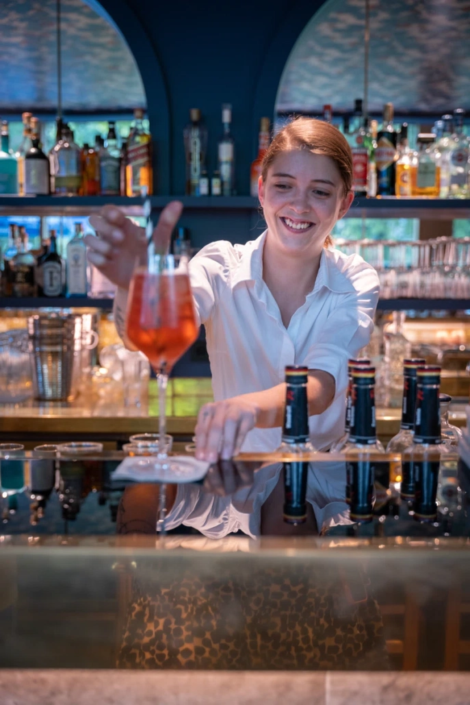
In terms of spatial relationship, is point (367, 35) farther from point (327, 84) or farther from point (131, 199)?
point (131, 199)

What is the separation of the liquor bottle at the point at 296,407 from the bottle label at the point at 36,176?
235 centimetres

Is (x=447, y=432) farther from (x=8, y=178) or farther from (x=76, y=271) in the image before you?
(x=8, y=178)

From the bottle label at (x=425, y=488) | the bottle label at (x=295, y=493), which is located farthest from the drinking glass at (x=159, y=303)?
the bottle label at (x=425, y=488)

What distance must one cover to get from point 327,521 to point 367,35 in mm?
2694

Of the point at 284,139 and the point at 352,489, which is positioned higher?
the point at 284,139

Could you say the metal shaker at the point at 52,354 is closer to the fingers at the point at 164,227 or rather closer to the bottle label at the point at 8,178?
the bottle label at the point at 8,178

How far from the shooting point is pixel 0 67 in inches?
128

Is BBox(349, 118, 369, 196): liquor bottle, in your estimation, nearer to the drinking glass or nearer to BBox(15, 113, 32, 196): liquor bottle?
BBox(15, 113, 32, 196): liquor bottle

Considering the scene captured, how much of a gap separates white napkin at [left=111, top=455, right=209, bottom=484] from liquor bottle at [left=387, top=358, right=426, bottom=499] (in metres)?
0.27

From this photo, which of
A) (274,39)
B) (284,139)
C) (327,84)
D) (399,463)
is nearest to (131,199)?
(274,39)

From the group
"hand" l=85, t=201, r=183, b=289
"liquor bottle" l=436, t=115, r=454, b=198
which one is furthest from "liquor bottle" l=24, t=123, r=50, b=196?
"hand" l=85, t=201, r=183, b=289

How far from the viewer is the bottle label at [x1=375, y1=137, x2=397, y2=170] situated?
305cm

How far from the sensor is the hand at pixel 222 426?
1021mm

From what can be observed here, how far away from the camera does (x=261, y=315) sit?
177 centimetres
